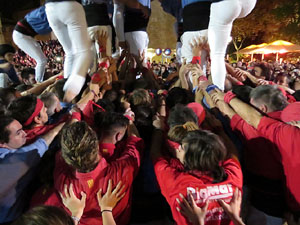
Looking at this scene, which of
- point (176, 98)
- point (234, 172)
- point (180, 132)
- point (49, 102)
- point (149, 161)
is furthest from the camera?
point (176, 98)

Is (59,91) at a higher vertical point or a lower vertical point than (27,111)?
lower

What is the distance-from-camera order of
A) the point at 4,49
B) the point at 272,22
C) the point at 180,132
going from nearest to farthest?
the point at 180,132, the point at 4,49, the point at 272,22

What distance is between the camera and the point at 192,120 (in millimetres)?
1368

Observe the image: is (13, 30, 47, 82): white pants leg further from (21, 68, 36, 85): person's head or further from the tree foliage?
the tree foliage

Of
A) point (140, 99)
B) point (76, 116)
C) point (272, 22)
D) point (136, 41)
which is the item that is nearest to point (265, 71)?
point (136, 41)

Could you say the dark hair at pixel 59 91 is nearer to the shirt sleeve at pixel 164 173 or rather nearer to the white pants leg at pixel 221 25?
the shirt sleeve at pixel 164 173

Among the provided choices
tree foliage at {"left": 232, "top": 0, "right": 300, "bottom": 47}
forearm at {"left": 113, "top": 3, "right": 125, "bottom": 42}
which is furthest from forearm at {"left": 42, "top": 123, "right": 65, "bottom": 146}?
tree foliage at {"left": 232, "top": 0, "right": 300, "bottom": 47}

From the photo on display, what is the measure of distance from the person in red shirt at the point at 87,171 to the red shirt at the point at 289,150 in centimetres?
76

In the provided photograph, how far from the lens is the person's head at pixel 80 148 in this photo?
95 cm

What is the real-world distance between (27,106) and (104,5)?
222cm

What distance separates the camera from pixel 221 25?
2.29 meters

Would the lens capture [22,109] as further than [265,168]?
Yes

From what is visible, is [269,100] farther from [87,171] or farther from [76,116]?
[76,116]

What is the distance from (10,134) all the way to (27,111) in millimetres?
296
